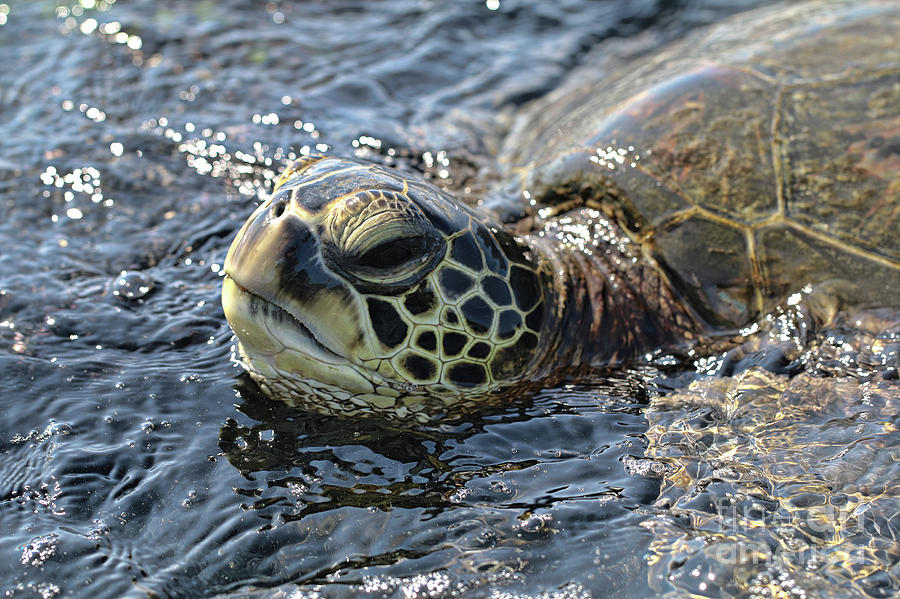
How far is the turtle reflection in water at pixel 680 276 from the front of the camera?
247 cm

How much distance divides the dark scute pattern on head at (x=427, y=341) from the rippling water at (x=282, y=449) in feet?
1.00

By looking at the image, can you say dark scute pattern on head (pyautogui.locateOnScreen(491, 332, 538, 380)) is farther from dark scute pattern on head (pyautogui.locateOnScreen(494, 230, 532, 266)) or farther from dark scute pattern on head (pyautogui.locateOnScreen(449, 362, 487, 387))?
dark scute pattern on head (pyautogui.locateOnScreen(494, 230, 532, 266))

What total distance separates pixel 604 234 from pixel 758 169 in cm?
65

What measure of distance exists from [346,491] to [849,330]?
6.42 ft

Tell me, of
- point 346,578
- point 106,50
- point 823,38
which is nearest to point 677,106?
point 823,38

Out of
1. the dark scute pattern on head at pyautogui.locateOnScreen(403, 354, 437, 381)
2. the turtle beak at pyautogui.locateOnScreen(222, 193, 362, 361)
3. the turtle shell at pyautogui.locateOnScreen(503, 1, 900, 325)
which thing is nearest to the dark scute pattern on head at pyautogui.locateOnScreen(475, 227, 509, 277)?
the dark scute pattern on head at pyautogui.locateOnScreen(403, 354, 437, 381)

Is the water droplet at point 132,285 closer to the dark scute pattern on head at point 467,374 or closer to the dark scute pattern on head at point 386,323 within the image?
A: the dark scute pattern on head at point 386,323

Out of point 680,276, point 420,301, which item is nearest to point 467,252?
point 420,301

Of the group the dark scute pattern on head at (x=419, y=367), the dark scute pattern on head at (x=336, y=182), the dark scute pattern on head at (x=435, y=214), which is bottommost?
the dark scute pattern on head at (x=419, y=367)

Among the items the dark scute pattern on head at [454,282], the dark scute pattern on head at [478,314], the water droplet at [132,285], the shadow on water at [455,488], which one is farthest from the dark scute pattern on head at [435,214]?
the water droplet at [132,285]

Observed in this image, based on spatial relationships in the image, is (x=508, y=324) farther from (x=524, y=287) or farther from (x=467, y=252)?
(x=467, y=252)

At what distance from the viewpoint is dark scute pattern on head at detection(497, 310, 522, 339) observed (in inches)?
110

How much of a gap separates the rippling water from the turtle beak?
0.40 metres

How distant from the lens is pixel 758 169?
3.39 m
